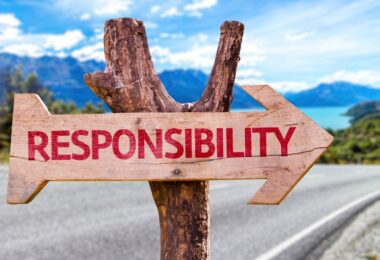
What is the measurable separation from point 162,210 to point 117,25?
A: 1056 mm

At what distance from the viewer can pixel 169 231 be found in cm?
258

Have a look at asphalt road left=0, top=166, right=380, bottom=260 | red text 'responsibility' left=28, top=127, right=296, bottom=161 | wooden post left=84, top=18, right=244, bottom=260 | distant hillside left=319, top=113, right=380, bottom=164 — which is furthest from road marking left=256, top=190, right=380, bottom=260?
distant hillside left=319, top=113, right=380, bottom=164

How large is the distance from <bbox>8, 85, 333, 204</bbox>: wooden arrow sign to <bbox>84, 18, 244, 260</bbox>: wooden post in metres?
0.13

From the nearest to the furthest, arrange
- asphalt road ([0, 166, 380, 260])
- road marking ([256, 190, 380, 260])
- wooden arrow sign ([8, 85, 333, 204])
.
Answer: wooden arrow sign ([8, 85, 333, 204]), road marking ([256, 190, 380, 260]), asphalt road ([0, 166, 380, 260])

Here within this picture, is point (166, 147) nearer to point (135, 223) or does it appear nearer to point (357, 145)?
point (135, 223)

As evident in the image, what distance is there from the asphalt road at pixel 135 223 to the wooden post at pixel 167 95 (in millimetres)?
3191

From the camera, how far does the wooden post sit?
2.54 metres

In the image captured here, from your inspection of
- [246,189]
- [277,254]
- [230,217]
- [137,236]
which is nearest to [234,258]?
[277,254]

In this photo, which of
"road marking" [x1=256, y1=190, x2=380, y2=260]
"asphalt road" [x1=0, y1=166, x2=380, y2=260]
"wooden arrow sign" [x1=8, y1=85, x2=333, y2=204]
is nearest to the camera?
"wooden arrow sign" [x1=8, y1=85, x2=333, y2=204]

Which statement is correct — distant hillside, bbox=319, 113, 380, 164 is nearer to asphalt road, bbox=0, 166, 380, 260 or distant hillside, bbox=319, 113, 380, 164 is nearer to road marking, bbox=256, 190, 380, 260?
road marking, bbox=256, 190, 380, 260

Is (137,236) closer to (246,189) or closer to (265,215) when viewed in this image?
(265,215)

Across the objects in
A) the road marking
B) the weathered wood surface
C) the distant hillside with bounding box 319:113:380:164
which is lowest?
the road marking

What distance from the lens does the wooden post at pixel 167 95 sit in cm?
254

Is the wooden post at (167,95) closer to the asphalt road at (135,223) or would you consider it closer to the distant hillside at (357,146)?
the asphalt road at (135,223)
